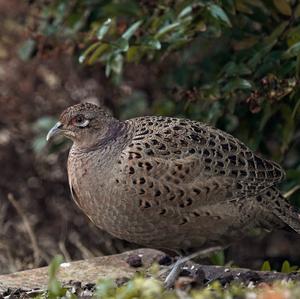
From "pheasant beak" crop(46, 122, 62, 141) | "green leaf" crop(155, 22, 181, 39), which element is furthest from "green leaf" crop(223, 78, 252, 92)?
"pheasant beak" crop(46, 122, 62, 141)

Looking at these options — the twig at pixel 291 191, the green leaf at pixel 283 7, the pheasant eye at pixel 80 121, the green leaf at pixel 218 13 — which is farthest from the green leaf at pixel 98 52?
the twig at pixel 291 191

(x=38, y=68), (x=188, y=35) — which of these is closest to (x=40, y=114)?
(x=38, y=68)

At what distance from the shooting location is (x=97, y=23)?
26.8ft

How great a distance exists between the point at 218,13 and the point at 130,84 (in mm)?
2927

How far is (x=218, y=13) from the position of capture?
6.60 meters

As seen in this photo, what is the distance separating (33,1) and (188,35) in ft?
7.15

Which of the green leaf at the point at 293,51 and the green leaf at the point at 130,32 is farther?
the green leaf at the point at 130,32

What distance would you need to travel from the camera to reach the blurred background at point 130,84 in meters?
6.91

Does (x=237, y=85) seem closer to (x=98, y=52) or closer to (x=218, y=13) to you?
(x=218, y=13)

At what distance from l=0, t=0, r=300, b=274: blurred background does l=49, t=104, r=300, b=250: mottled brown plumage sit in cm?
57

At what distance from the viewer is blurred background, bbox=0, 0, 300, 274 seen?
22.7ft

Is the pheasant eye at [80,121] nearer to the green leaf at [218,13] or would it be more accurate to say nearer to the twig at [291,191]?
the green leaf at [218,13]

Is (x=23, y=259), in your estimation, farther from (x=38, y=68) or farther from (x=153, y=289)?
(x=153, y=289)

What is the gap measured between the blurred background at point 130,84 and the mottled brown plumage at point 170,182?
0.57 meters
